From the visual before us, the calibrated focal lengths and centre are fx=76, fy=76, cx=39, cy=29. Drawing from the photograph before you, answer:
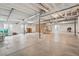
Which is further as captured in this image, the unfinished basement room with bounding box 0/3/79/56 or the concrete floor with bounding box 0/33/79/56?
the unfinished basement room with bounding box 0/3/79/56

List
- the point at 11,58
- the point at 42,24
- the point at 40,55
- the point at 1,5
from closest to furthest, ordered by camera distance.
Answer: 1. the point at 11,58
2. the point at 40,55
3. the point at 1,5
4. the point at 42,24

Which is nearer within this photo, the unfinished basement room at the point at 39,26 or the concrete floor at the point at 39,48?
the concrete floor at the point at 39,48

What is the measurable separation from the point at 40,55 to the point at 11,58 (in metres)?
0.86

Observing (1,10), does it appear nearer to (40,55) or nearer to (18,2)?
(18,2)

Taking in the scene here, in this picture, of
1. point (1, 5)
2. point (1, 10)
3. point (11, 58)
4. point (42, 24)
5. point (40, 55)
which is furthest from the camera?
point (42, 24)

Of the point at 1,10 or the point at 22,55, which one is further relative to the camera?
the point at 1,10

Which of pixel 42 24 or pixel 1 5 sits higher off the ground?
pixel 1 5

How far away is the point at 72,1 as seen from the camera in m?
2.38

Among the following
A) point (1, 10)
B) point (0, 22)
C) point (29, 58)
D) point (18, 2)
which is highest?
point (18, 2)

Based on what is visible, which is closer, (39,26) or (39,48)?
(39,48)

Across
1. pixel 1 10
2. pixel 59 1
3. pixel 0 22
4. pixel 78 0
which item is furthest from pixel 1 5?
pixel 78 0

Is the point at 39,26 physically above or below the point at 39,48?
above

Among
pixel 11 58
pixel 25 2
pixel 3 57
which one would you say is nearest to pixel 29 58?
pixel 11 58

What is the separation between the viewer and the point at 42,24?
4.41 meters
